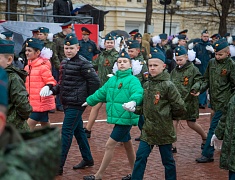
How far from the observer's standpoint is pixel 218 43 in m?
7.88

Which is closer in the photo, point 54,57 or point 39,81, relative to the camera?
point 39,81

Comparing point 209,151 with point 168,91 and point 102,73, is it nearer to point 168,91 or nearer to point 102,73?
point 168,91

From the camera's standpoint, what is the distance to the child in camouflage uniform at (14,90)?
525 centimetres

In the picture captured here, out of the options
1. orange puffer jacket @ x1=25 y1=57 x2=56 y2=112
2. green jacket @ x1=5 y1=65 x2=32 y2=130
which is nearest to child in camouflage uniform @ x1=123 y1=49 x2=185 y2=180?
green jacket @ x1=5 y1=65 x2=32 y2=130

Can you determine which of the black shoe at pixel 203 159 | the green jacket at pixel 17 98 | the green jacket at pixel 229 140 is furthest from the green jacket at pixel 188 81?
the green jacket at pixel 17 98

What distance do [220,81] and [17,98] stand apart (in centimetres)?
377

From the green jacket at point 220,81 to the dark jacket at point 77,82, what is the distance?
198 cm

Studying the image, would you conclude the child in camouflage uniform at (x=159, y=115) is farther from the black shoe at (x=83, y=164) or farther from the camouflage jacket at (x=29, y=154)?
the camouflage jacket at (x=29, y=154)

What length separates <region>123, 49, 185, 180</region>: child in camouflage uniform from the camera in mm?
6008

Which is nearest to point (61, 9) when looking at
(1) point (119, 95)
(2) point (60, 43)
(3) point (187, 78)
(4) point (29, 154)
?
(2) point (60, 43)

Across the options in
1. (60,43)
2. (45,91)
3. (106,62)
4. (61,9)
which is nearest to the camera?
(45,91)

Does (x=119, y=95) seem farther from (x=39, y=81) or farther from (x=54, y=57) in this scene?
(x=54, y=57)

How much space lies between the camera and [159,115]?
6.02 meters

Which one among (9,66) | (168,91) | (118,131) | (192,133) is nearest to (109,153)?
(118,131)
